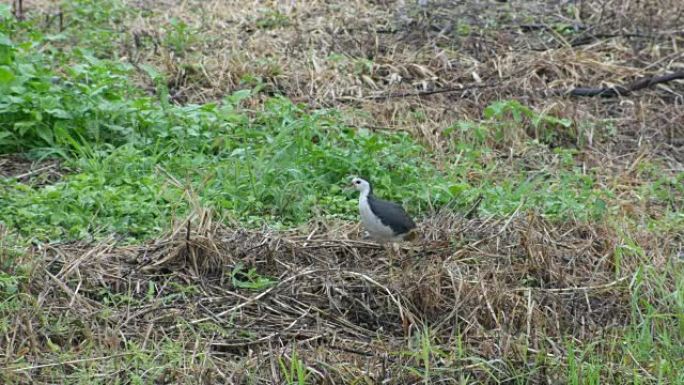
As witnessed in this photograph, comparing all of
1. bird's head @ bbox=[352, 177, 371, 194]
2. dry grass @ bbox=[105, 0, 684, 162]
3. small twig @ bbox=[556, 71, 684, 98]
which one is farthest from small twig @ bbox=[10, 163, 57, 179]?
small twig @ bbox=[556, 71, 684, 98]

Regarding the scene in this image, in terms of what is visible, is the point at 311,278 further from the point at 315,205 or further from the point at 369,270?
the point at 315,205

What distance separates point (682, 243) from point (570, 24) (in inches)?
160

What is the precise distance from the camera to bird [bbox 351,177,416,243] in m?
6.61

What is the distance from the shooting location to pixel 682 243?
23.9 feet

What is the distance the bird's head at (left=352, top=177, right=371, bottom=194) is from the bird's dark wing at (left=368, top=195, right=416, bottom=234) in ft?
0.74

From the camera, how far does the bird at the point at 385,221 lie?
6609mm

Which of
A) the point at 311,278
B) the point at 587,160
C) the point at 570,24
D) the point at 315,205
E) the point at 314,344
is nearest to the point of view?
the point at 314,344

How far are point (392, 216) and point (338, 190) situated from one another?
1111 millimetres

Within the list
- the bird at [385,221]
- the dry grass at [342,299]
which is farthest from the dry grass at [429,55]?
the dry grass at [342,299]

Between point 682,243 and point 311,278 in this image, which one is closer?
point 311,278

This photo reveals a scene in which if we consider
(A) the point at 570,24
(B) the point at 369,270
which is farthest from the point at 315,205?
(A) the point at 570,24

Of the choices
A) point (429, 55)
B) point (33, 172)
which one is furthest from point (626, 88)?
point (33, 172)

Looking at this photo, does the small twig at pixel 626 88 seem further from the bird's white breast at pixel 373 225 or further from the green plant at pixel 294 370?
the green plant at pixel 294 370

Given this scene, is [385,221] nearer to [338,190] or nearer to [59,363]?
[338,190]
